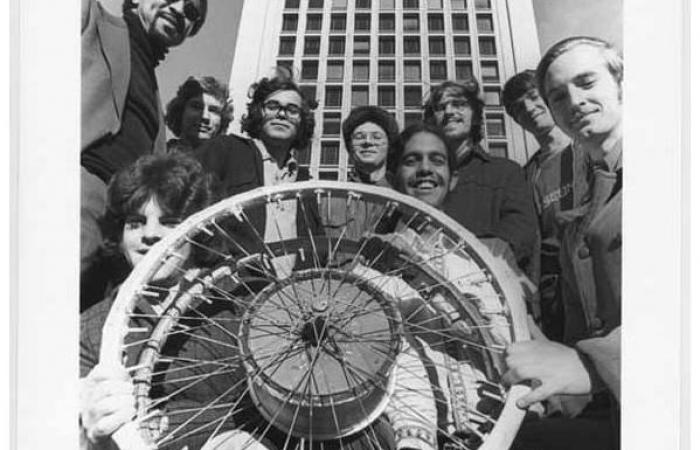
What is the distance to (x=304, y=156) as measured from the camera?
200 cm

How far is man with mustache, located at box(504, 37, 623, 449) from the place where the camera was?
1.92 m

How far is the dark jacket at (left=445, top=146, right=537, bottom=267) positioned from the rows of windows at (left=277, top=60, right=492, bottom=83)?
0.19m

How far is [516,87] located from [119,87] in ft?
3.13

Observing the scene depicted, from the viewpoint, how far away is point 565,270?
6.44ft

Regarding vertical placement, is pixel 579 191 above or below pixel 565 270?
above

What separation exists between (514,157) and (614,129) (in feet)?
0.80

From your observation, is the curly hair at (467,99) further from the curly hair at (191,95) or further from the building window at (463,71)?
the curly hair at (191,95)

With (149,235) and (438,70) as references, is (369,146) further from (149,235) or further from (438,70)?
(149,235)

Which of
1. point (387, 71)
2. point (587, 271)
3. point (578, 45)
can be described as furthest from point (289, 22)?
point (587, 271)

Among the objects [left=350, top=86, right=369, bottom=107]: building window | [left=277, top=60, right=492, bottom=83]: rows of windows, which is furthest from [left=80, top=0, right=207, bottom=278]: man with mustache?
[left=350, top=86, right=369, bottom=107]: building window
